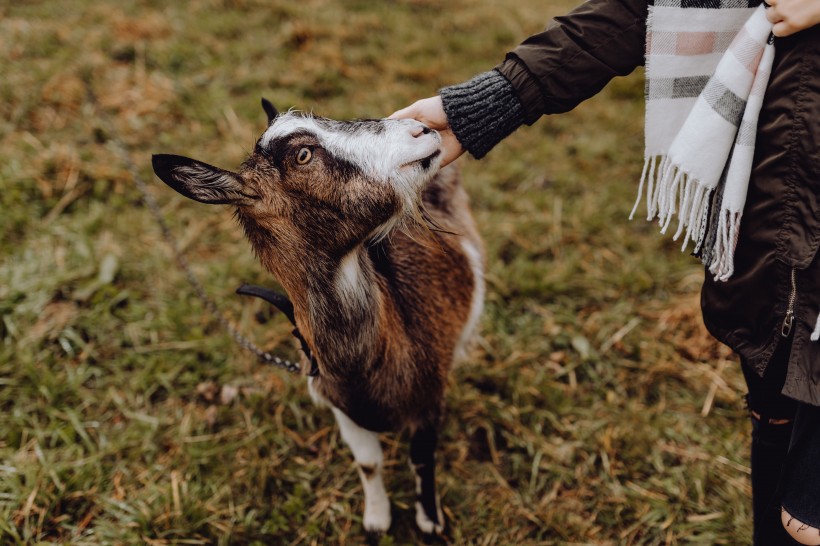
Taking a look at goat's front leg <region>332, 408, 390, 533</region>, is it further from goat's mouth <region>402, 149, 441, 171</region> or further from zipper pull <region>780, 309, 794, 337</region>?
zipper pull <region>780, 309, 794, 337</region>

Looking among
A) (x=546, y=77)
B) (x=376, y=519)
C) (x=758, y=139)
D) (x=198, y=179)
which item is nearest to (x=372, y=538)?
(x=376, y=519)

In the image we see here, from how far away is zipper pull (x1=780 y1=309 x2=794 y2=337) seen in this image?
4.88 feet

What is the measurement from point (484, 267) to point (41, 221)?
303 cm

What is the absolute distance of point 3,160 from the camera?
450 centimetres

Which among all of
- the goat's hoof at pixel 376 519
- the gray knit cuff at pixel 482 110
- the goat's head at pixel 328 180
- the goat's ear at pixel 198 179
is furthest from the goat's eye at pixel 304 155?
the goat's hoof at pixel 376 519

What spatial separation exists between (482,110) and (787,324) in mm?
1000

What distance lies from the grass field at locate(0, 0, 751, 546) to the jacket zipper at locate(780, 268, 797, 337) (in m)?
1.58

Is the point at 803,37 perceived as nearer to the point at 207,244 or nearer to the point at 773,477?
the point at 773,477

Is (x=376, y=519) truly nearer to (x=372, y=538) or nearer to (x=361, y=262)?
(x=372, y=538)

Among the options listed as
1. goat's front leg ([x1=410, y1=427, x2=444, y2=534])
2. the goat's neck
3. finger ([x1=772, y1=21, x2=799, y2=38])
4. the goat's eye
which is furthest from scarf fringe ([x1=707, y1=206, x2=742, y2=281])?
goat's front leg ([x1=410, y1=427, x2=444, y2=534])

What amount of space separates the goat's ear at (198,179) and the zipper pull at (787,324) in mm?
1583

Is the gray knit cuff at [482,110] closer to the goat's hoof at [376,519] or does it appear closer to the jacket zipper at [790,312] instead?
the jacket zipper at [790,312]

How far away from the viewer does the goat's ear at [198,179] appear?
1774mm

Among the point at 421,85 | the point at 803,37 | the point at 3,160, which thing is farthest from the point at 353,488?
the point at 421,85
